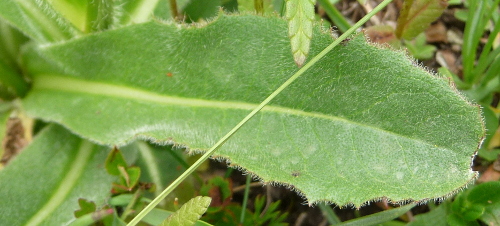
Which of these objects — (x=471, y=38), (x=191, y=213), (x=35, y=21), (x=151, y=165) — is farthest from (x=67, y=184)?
(x=471, y=38)

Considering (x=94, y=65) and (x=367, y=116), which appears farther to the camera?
(x=94, y=65)

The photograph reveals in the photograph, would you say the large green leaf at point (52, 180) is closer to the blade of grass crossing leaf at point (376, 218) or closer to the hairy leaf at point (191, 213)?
the hairy leaf at point (191, 213)

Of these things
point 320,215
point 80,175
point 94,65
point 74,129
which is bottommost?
point 320,215

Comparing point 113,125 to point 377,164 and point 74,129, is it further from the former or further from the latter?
point 377,164

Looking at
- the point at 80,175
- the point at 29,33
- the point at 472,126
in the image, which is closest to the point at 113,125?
the point at 80,175

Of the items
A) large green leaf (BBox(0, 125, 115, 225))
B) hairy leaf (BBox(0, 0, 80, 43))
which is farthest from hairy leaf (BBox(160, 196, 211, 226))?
hairy leaf (BBox(0, 0, 80, 43))

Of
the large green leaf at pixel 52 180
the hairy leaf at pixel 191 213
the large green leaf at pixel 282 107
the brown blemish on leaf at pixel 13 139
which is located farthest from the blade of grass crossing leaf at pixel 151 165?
the hairy leaf at pixel 191 213
